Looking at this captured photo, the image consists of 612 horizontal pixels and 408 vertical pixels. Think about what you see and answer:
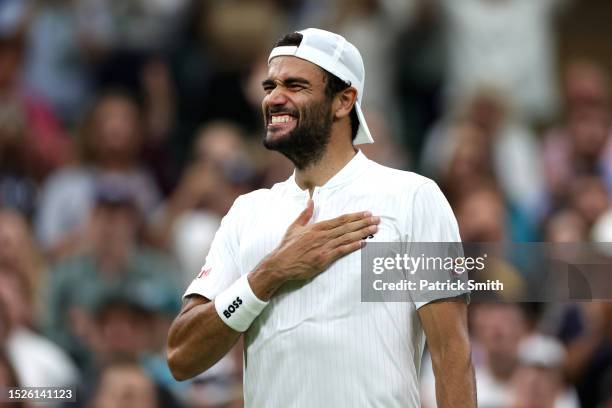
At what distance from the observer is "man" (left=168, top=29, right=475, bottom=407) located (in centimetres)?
499

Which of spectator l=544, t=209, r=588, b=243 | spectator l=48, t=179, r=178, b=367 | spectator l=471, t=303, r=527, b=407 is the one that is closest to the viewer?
spectator l=471, t=303, r=527, b=407

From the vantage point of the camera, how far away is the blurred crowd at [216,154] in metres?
8.87

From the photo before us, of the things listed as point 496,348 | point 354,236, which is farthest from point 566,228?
point 354,236

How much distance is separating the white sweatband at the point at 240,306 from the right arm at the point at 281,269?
0.02 meters

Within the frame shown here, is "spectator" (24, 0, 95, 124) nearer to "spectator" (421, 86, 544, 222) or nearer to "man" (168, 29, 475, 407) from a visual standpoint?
"spectator" (421, 86, 544, 222)

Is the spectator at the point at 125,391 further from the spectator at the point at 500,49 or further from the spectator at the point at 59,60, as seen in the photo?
the spectator at the point at 500,49

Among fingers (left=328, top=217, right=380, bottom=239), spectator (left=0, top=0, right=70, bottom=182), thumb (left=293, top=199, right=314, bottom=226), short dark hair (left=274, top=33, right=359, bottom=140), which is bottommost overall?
fingers (left=328, top=217, right=380, bottom=239)

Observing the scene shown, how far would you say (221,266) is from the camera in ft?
17.7

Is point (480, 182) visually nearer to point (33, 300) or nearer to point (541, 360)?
point (541, 360)

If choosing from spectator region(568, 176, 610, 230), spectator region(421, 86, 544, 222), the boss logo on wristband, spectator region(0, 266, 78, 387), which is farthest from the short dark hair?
spectator region(421, 86, 544, 222)

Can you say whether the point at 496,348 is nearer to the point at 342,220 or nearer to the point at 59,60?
the point at 342,220

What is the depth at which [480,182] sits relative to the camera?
424 inches

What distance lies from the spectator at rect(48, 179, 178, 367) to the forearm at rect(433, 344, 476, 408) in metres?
4.74

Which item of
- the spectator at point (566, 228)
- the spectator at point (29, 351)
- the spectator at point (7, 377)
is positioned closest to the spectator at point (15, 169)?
the spectator at point (29, 351)
